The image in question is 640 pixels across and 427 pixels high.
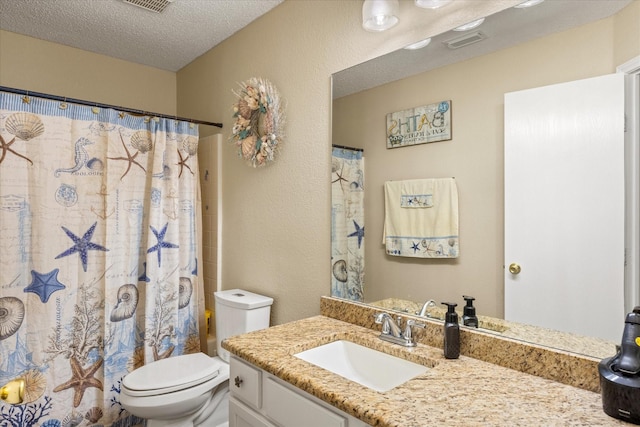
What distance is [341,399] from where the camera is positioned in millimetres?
1036

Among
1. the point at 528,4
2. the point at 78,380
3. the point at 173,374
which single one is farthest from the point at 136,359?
the point at 528,4

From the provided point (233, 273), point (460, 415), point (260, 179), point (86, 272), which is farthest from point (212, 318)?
point (460, 415)

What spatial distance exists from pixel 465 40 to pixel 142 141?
6.20 feet

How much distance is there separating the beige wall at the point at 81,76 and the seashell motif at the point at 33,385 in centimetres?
184

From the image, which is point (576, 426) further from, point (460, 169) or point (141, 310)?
Answer: point (141, 310)

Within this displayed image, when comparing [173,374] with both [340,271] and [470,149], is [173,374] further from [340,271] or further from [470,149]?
[470,149]

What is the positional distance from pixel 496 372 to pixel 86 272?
6.81ft

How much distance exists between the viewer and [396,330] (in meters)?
1.49

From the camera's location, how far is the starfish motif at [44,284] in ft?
6.52

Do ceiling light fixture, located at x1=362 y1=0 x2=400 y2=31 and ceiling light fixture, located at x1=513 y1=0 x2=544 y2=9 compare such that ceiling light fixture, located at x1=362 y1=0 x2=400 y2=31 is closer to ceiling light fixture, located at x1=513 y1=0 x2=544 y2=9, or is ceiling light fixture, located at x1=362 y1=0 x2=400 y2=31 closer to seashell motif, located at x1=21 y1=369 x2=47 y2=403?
ceiling light fixture, located at x1=513 y1=0 x2=544 y2=9

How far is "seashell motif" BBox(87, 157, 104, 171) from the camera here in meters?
2.18

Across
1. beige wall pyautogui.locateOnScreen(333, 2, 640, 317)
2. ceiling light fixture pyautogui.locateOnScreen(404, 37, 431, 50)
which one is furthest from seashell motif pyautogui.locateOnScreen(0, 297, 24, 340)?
ceiling light fixture pyautogui.locateOnScreen(404, 37, 431, 50)

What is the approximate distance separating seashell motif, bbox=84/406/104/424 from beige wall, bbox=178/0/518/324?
39.3 inches

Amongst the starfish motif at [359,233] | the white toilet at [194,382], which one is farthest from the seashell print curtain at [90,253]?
the starfish motif at [359,233]
